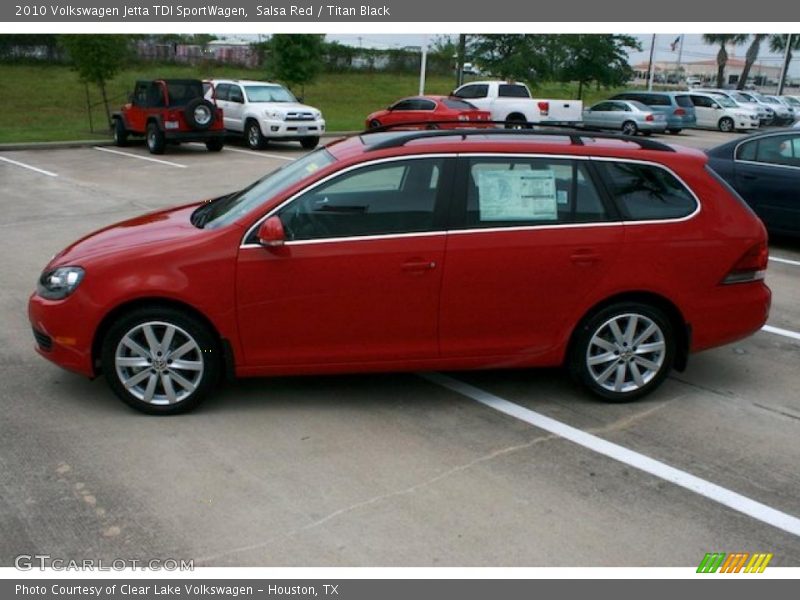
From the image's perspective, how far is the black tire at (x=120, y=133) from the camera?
65.7 ft

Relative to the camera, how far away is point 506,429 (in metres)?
4.73

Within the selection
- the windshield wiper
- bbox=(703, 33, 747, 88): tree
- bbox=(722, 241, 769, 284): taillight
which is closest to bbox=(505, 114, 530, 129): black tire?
bbox=(722, 241, 769, 284): taillight

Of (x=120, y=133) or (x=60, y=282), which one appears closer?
(x=60, y=282)

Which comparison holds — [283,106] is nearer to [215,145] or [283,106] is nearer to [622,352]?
[215,145]

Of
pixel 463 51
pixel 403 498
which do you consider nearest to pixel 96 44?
pixel 463 51

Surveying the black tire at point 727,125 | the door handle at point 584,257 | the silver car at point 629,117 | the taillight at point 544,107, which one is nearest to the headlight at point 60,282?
the door handle at point 584,257

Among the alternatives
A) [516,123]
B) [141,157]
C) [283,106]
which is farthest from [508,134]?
[283,106]

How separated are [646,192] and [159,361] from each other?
317 cm

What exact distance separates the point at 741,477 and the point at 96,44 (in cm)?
2177

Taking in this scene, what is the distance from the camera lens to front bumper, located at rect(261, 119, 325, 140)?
2005 centimetres

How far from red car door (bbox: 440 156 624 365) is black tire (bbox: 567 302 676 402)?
0.18 meters

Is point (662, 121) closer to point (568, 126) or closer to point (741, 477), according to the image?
point (568, 126)

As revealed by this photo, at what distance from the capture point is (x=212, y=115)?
63.0 feet

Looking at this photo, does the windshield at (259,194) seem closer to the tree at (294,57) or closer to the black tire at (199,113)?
the black tire at (199,113)
